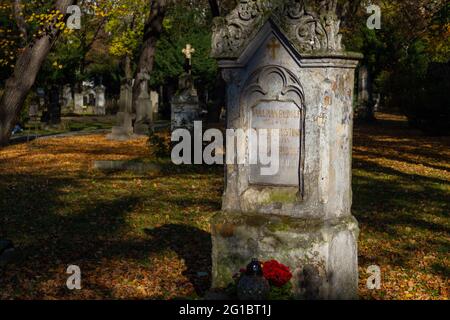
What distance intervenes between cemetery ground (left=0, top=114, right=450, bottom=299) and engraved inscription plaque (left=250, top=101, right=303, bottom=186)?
1.54 metres

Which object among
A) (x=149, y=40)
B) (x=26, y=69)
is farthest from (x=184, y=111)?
(x=149, y=40)

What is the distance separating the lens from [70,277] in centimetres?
750

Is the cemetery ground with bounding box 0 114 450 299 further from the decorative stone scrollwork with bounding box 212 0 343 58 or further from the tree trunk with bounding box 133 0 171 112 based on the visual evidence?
the tree trunk with bounding box 133 0 171 112

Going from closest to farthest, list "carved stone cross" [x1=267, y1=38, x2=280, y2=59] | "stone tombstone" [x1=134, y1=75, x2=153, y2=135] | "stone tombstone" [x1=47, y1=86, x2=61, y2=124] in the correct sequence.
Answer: "carved stone cross" [x1=267, y1=38, x2=280, y2=59] < "stone tombstone" [x1=134, y1=75, x2=153, y2=135] < "stone tombstone" [x1=47, y1=86, x2=61, y2=124]

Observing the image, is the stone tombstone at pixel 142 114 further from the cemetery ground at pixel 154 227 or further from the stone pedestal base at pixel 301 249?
the stone pedestal base at pixel 301 249

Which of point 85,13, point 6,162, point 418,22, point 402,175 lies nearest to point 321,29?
point 402,175

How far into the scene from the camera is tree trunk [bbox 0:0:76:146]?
1662 cm

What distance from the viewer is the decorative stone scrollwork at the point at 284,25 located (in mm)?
6566

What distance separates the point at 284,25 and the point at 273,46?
257 millimetres

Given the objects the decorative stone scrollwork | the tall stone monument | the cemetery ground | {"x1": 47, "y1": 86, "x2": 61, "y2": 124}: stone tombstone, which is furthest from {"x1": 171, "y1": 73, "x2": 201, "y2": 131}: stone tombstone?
{"x1": 47, "y1": 86, "x2": 61, "y2": 124}: stone tombstone

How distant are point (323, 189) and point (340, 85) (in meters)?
1.08

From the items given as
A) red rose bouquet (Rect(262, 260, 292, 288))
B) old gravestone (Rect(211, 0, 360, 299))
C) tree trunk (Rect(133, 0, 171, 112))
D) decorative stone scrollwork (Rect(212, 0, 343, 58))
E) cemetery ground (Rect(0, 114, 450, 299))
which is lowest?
cemetery ground (Rect(0, 114, 450, 299))

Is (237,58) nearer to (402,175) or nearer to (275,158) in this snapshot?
(275,158)

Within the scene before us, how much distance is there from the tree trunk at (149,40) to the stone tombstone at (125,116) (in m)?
1.58
